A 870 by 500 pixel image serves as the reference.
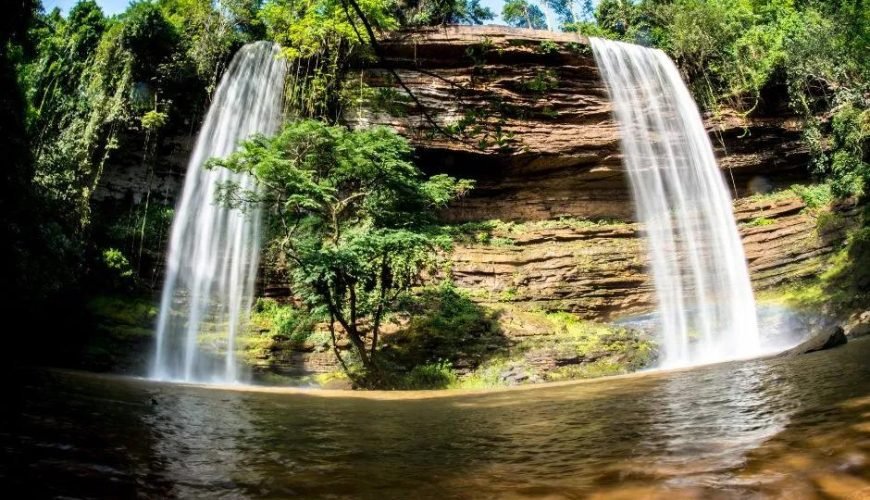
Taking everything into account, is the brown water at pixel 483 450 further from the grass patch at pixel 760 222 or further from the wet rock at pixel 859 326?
the grass patch at pixel 760 222

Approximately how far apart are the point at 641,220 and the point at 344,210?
12.2m

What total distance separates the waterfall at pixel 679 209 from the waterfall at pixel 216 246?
1349cm

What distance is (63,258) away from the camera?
1384 cm

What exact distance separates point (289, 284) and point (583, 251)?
10595 millimetres

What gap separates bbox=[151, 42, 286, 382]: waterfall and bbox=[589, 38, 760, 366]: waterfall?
13490 mm

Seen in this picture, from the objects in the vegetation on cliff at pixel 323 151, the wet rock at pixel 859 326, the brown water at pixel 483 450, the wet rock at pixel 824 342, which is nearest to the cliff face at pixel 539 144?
the vegetation on cliff at pixel 323 151

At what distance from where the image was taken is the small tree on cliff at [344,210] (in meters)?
12.5

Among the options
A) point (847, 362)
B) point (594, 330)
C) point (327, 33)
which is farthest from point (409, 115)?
point (847, 362)

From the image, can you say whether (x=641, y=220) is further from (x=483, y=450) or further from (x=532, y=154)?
(x=483, y=450)

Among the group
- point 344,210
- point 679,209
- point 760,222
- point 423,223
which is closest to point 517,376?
point 423,223

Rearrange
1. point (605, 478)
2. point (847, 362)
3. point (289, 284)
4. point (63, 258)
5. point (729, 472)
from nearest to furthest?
point (729, 472) → point (605, 478) → point (847, 362) → point (63, 258) → point (289, 284)

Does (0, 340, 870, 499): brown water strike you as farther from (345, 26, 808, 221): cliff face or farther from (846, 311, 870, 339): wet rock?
(345, 26, 808, 221): cliff face

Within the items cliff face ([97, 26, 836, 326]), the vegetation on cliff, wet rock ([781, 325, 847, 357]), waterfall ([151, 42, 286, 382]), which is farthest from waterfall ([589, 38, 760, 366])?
waterfall ([151, 42, 286, 382])

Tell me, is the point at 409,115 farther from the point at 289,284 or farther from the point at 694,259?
the point at 694,259
